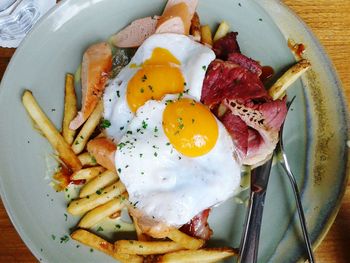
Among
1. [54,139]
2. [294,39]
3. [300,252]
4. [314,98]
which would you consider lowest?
[300,252]

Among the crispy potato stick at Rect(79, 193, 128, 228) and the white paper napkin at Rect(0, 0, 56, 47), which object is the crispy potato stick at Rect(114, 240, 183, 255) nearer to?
the crispy potato stick at Rect(79, 193, 128, 228)

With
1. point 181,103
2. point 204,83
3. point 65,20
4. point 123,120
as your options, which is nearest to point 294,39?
point 204,83

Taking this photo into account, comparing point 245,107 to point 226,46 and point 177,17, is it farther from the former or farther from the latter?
point 177,17

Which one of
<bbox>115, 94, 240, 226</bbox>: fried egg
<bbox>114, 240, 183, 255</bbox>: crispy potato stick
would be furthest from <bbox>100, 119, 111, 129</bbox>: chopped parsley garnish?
<bbox>114, 240, 183, 255</bbox>: crispy potato stick

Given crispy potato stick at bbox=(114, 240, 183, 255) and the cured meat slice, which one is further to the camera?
the cured meat slice

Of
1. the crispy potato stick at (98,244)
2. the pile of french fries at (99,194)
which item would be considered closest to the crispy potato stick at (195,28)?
the pile of french fries at (99,194)

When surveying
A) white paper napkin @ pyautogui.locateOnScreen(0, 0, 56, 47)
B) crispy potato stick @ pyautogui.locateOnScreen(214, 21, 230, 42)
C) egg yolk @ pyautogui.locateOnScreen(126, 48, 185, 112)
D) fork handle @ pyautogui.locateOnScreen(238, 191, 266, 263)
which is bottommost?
fork handle @ pyautogui.locateOnScreen(238, 191, 266, 263)

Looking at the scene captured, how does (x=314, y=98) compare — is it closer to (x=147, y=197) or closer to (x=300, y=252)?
(x=300, y=252)
